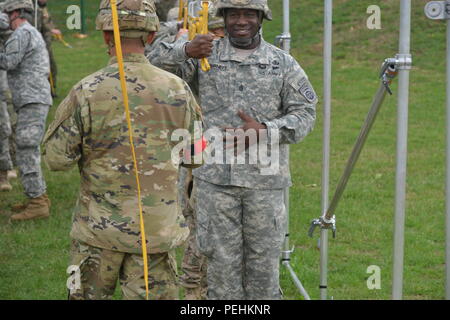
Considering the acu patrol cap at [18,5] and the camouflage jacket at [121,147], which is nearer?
the camouflage jacket at [121,147]

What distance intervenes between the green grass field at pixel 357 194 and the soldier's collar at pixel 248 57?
85.2 inches

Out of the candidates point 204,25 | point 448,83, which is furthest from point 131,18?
point 448,83

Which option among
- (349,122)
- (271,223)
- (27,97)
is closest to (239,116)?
(271,223)

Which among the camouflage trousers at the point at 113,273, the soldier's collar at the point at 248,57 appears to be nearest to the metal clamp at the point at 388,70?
the soldier's collar at the point at 248,57

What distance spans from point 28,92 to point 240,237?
3.93m

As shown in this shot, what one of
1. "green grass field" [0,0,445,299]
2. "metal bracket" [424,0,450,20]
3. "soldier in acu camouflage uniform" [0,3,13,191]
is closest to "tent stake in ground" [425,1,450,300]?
"metal bracket" [424,0,450,20]

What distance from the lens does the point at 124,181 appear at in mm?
3961

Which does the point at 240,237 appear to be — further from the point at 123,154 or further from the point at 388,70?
the point at 388,70

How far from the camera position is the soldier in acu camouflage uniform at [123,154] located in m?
3.91

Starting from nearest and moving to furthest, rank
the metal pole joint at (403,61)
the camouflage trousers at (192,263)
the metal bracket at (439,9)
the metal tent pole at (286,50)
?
the metal pole joint at (403,61) → the metal bracket at (439,9) → the camouflage trousers at (192,263) → the metal tent pole at (286,50)

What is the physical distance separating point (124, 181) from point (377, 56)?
14.0 meters

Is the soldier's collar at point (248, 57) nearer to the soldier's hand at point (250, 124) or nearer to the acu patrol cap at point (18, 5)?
the soldier's hand at point (250, 124)

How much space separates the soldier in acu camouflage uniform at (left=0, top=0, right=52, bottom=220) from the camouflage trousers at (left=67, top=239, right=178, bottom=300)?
4312 millimetres
